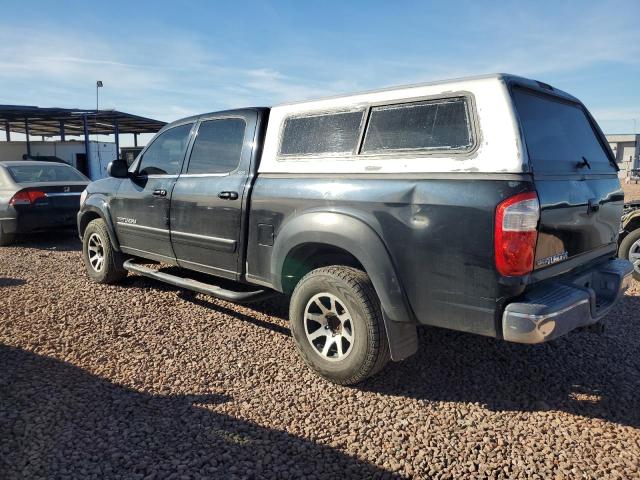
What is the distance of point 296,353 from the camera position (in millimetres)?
3969

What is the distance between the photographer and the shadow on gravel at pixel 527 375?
321 cm

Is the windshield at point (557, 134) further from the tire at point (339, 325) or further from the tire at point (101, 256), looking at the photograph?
the tire at point (101, 256)

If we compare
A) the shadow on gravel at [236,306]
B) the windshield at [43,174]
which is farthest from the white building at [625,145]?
the shadow on gravel at [236,306]

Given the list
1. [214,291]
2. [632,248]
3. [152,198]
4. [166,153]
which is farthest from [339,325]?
[632,248]

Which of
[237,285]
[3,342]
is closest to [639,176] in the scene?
[237,285]

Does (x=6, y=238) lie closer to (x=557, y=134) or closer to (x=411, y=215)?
(x=411, y=215)

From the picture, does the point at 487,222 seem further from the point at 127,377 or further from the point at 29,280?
the point at 29,280

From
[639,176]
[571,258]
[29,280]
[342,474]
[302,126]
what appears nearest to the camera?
[342,474]

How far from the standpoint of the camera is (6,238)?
8.51 meters

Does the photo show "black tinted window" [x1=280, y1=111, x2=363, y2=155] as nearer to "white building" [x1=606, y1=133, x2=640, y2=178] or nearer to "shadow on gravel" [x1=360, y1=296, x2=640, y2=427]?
"shadow on gravel" [x1=360, y1=296, x2=640, y2=427]

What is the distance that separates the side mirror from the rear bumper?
419 centimetres

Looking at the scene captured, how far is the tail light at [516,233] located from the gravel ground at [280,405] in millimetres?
1025

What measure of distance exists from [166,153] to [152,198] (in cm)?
49

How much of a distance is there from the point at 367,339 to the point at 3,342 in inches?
123
